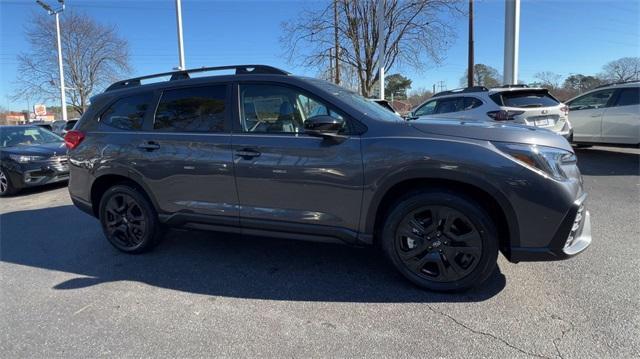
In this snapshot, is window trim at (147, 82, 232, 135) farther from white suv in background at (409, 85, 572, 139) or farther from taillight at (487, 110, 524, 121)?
taillight at (487, 110, 524, 121)

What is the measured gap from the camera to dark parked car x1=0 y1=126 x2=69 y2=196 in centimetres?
777

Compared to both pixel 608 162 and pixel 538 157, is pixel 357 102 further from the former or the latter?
pixel 608 162

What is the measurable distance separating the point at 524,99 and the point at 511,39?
22.6 ft

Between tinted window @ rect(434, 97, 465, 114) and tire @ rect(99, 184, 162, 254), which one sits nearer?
tire @ rect(99, 184, 162, 254)

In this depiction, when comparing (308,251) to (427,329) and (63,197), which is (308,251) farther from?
(63,197)

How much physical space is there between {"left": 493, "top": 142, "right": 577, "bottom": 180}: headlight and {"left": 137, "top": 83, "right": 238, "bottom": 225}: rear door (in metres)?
2.26

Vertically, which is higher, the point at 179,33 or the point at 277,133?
the point at 179,33

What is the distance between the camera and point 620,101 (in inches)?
346

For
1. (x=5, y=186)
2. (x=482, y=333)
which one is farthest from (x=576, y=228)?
(x=5, y=186)

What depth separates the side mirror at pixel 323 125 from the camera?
3064 millimetres

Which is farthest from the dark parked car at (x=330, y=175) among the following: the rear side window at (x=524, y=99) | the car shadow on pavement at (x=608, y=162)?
the car shadow on pavement at (x=608, y=162)

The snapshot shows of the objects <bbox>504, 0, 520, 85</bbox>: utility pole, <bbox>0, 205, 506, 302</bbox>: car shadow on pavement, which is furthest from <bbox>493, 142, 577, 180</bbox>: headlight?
<bbox>504, 0, 520, 85</bbox>: utility pole

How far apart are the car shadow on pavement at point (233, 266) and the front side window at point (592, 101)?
26.5 ft

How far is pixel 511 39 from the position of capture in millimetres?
13602
